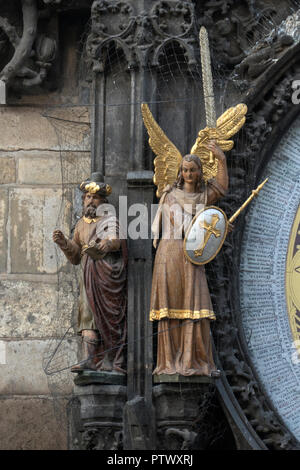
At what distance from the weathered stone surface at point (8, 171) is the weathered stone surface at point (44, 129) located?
0.27ft

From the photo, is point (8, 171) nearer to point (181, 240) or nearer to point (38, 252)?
point (38, 252)

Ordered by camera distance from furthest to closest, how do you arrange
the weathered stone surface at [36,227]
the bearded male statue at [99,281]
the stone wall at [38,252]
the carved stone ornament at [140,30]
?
1. the weathered stone surface at [36,227]
2. the carved stone ornament at [140,30]
3. the stone wall at [38,252]
4. the bearded male statue at [99,281]

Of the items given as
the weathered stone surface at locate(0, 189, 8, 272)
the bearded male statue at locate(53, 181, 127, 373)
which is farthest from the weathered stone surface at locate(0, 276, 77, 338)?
the bearded male statue at locate(53, 181, 127, 373)

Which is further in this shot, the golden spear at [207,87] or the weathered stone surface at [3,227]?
the weathered stone surface at [3,227]

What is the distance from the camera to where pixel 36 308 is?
387 inches

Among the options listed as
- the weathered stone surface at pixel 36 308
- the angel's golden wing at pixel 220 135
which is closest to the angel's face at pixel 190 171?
the angel's golden wing at pixel 220 135

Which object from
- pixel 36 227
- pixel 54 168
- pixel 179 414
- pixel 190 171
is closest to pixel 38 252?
pixel 36 227

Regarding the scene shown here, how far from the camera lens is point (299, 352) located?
9648mm

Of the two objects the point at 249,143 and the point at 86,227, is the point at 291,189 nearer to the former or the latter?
the point at 249,143

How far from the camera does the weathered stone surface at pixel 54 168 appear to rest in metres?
10.0

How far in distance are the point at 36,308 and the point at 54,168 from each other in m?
0.88

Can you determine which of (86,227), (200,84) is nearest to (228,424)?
(86,227)

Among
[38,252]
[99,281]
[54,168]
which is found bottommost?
[99,281]

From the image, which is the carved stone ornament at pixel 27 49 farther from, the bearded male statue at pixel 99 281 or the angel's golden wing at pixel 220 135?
the angel's golden wing at pixel 220 135
